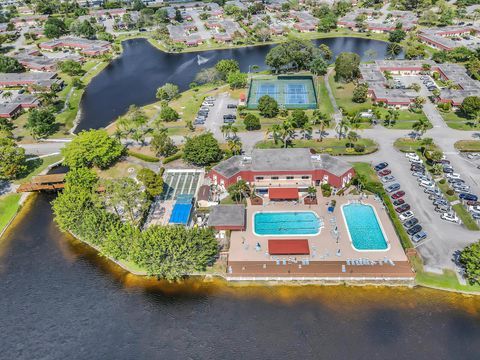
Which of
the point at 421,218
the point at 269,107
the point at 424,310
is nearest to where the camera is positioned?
the point at 424,310

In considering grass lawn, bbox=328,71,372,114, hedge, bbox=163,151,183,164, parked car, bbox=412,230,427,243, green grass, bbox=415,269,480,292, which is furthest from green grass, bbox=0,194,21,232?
grass lawn, bbox=328,71,372,114

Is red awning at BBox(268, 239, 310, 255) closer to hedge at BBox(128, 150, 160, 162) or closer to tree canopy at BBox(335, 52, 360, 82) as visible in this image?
hedge at BBox(128, 150, 160, 162)

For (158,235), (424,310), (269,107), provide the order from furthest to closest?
(269,107) → (158,235) → (424,310)

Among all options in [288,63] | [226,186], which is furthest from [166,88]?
[226,186]

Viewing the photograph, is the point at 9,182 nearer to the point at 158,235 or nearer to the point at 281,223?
the point at 158,235

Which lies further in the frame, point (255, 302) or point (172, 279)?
point (172, 279)

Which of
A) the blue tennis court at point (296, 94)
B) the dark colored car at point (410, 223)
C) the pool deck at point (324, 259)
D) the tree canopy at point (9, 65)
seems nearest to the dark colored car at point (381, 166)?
the pool deck at point (324, 259)

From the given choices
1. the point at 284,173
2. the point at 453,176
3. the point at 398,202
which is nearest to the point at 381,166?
the point at 398,202
